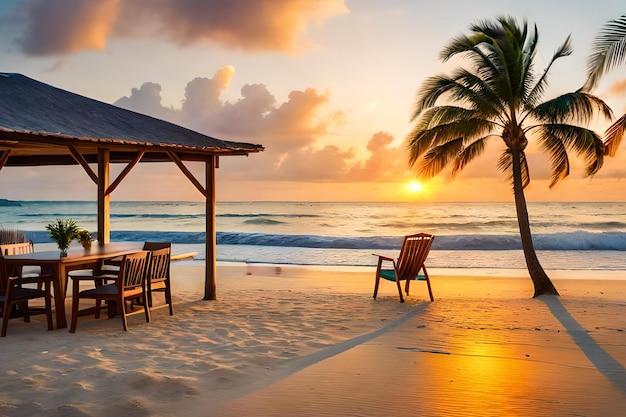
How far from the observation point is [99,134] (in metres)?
6.05

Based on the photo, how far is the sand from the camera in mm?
→ 3410

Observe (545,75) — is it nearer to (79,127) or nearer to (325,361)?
(325,361)

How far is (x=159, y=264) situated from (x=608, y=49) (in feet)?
22.2

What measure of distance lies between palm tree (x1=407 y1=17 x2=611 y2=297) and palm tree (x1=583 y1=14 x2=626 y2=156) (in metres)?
0.90

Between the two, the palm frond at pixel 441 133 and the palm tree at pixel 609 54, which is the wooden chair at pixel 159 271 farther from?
the palm tree at pixel 609 54

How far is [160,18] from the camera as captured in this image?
10367 mm

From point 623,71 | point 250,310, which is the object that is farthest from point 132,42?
point 623,71

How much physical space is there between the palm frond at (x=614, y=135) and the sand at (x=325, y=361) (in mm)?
2374

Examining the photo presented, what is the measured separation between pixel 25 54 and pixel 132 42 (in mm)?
2257

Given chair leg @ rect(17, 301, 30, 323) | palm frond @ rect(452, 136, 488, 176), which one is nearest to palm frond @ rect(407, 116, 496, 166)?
palm frond @ rect(452, 136, 488, 176)

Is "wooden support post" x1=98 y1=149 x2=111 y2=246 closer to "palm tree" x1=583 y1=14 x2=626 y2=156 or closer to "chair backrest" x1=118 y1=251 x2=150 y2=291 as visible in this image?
"chair backrest" x1=118 y1=251 x2=150 y2=291

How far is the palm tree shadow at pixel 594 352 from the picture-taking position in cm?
407

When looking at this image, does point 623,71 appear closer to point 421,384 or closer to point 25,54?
point 421,384

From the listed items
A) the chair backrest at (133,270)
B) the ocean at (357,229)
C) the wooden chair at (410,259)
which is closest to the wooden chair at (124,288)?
the chair backrest at (133,270)
